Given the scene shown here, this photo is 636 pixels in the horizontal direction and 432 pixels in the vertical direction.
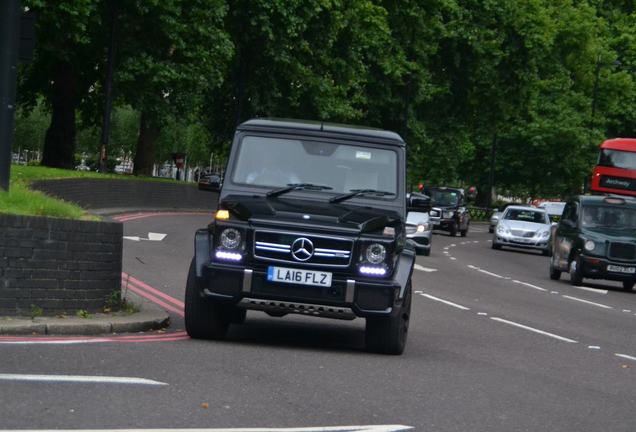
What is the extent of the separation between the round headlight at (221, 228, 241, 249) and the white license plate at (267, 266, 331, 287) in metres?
0.39

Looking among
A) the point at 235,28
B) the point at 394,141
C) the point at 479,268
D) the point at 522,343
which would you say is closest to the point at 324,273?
the point at 394,141

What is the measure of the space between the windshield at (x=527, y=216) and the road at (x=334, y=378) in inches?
1193

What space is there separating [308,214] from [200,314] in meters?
1.29

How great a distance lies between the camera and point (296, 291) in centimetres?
1242

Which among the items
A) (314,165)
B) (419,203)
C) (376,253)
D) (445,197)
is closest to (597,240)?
(419,203)

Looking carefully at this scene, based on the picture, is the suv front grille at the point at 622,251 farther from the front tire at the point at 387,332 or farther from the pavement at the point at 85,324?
the front tire at the point at 387,332

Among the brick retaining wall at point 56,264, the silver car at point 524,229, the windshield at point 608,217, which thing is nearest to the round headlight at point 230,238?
the brick retaining wall at point 56,264

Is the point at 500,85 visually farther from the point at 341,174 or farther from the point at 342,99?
the point at 341,174

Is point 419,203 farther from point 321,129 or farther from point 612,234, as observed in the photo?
point 612,234

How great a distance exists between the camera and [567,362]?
542 inches

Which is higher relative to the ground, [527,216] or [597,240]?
[597,240]

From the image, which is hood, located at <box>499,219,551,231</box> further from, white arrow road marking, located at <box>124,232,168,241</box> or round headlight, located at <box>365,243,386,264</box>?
round headlight, located at <box>365,243,386,264</box>

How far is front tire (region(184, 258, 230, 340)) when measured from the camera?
1280 centimetres

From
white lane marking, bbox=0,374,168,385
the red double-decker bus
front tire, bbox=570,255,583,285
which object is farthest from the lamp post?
the red double-decker bus
